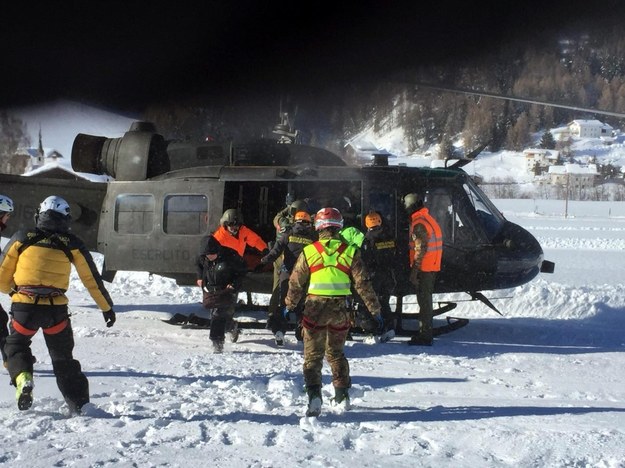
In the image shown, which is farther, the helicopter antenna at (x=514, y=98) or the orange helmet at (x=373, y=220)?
the orange helmet at (x=373, y=220)

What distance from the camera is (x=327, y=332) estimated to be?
15.4 ft

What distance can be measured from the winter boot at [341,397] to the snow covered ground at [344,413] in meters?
0.11

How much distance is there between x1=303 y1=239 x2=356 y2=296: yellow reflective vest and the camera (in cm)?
465

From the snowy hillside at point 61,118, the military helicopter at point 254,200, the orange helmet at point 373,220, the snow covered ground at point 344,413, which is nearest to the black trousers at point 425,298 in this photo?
the snow covered ground at point 344,413

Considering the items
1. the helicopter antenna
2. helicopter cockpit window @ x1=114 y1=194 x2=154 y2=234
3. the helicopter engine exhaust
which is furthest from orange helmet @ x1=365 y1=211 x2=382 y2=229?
the helicopter engine exhaust

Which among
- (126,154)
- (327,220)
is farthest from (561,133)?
(126,154)

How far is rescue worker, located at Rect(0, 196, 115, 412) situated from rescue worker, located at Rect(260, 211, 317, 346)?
277 centimetres

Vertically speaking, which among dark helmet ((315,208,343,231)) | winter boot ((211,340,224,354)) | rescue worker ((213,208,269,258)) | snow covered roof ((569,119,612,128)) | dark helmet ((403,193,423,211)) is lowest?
winter boot ((211,340,224,354))

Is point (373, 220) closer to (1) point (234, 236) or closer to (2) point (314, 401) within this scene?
(1) point (234, 236)

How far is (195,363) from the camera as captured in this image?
20.1 feet

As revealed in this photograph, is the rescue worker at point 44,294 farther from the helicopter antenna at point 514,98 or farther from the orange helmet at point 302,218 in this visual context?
the helicopter antenna at point 514,98

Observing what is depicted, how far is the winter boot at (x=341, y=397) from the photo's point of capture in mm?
4633

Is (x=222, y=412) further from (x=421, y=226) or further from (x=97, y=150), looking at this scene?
(x=97, y=150)

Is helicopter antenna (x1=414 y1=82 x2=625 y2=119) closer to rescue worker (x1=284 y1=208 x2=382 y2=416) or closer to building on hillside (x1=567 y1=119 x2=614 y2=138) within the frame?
rescue worker (x1=284 y1=208 x2=382 y2=416)
